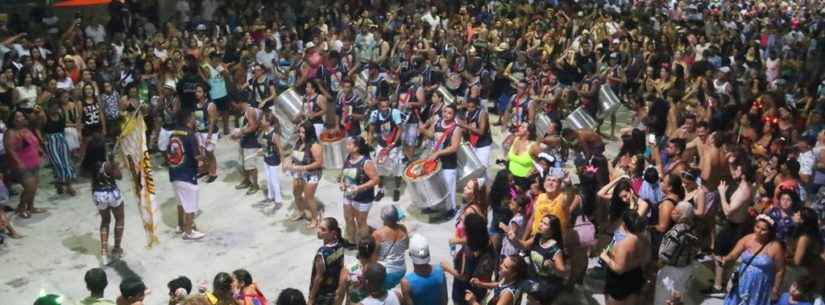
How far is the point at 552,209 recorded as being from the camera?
7.82 meters

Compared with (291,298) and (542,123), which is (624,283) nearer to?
(291,298)

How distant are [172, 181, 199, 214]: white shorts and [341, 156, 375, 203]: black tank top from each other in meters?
1.85

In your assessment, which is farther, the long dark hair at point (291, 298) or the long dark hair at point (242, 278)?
the long dark hair at point (242, 278)

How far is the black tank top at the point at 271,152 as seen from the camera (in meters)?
10.6

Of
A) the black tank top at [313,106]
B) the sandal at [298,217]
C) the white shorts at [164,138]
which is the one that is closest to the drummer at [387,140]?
the black tank top at [313,106]

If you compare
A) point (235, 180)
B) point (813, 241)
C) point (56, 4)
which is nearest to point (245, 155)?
point (235, 180)

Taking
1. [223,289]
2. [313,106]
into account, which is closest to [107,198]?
[223,289]

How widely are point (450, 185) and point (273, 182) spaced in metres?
2.30

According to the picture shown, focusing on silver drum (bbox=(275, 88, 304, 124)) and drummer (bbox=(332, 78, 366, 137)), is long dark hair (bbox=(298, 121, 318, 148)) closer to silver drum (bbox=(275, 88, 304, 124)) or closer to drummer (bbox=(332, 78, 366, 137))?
drummer (bbox=(332, 78, 366, 137))

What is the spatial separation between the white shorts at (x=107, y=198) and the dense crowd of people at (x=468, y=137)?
0.04m

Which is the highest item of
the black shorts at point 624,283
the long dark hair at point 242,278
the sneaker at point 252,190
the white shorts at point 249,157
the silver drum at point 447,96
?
the long dark hair at point 242,278

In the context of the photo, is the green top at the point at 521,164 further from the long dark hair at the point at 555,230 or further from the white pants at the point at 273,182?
the white pants at the point at 273,182

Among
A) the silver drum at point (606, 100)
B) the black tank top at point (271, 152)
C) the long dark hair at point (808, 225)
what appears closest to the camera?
the long dark hair at point (808, 225)

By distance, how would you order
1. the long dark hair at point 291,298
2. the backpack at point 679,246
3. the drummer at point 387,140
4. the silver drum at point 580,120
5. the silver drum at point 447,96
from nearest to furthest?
the long dark hair at point 291,298, the backpack at point 679,246, the drummer at point 387,140, the silver drum at point 580,120, the silver drum at point 447,96
